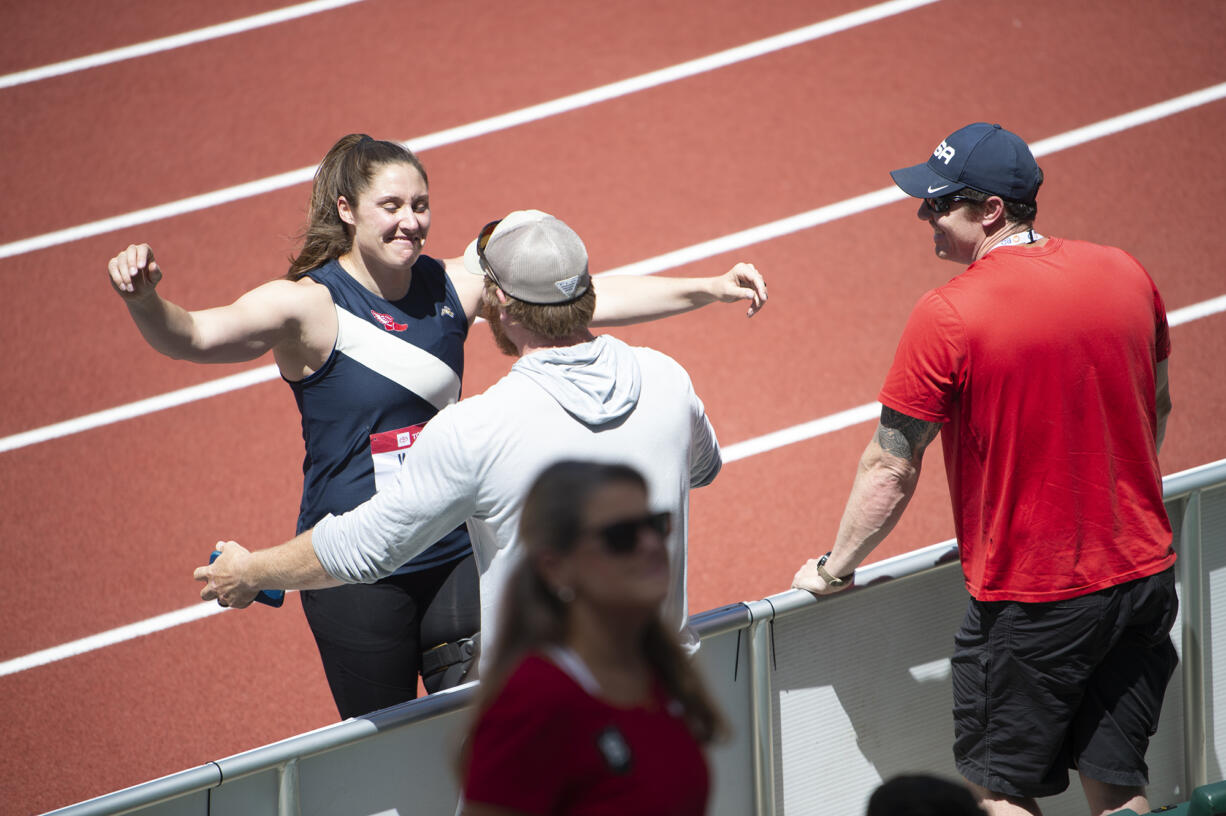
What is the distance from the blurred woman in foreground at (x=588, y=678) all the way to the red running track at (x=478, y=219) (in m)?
3.22

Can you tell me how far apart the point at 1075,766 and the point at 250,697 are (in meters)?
3.31

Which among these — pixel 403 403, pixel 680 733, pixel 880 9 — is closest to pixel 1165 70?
pixel 880 9

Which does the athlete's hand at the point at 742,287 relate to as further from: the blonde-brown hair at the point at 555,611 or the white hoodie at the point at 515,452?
the blonde-brown hair at the point at 555,611

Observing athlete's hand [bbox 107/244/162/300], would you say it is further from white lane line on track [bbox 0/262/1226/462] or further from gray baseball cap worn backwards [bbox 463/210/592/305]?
white lane line on track [bbox 0/262/1226/462]

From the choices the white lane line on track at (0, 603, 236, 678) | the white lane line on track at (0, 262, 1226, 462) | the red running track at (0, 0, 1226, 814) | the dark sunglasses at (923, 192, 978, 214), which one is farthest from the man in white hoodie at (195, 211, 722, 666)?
the white lane line on track at (0, 262, 1226, 462)

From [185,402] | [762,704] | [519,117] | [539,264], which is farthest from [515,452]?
[519,117]

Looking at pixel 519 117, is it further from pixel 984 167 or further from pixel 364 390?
pixel 984 167

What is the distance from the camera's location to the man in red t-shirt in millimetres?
2547

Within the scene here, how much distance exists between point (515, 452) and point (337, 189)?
124cm

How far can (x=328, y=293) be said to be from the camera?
2920 millimetres

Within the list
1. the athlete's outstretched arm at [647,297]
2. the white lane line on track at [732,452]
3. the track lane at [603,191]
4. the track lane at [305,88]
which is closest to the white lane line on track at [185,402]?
the white lane line on track at [732,452]

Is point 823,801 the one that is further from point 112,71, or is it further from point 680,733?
point 112,71

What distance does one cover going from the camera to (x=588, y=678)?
1.56m

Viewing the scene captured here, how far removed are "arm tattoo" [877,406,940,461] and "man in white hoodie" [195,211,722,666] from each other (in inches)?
20.6
